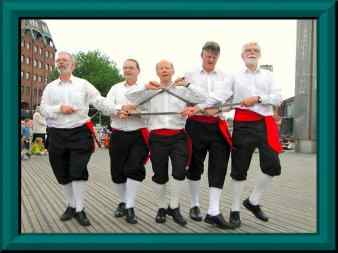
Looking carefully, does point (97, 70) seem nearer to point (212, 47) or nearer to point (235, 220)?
point (212, 47)

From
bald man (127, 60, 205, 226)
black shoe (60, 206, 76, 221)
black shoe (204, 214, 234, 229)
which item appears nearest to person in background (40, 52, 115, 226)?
black shoe (60, 206, 76, 221)

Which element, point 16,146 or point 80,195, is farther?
point 80,195

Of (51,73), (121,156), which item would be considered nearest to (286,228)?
(121,156)

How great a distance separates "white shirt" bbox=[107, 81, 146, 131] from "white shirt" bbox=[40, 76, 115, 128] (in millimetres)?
205

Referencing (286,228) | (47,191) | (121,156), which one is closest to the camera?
(286,228)

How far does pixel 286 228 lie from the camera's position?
14.2 ft

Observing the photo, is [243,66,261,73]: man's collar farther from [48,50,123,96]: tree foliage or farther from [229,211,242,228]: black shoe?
[229,211,242,228]: black shoe

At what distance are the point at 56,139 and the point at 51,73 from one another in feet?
2.32

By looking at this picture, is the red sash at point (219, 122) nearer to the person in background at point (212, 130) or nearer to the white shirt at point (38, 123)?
the person in background at point (212, 130)

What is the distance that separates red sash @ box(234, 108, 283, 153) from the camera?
15.0ft

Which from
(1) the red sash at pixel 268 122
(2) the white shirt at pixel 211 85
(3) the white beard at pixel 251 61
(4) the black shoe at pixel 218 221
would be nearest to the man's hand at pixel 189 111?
(2) the white shirt at pixel 211 85

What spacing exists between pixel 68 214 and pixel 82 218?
241 millimetres
